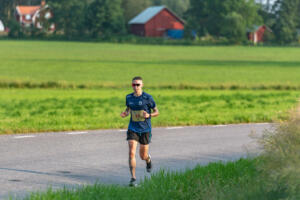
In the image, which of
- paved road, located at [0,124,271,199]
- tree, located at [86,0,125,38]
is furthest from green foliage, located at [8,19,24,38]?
paved road, located at [0,124,271,199]

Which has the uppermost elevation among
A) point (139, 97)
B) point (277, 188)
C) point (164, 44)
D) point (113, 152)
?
point (139, 97)

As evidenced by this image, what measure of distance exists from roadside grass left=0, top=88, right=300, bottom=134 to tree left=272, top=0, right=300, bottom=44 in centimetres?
9184

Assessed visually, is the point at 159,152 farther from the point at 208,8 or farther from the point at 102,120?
the point at 208,8

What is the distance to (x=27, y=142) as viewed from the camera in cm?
1274

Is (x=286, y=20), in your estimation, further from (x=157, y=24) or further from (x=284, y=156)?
(x=284, y=156)

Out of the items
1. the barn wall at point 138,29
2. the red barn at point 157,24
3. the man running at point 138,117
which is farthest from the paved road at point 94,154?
the red barn at point 157,24

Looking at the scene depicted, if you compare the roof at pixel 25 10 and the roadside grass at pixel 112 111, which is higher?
the roadside grass at pixel 112 111

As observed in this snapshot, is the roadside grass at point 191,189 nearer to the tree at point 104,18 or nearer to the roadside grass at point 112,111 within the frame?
the roadside grass at point 112,111

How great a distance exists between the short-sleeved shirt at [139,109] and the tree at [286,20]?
109m

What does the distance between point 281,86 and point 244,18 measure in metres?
Result: 90.9

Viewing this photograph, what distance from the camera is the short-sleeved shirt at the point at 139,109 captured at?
9039 mm

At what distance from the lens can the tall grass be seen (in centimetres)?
616

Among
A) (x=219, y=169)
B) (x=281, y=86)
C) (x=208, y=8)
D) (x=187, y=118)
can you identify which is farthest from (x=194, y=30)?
(x=219, y=169)

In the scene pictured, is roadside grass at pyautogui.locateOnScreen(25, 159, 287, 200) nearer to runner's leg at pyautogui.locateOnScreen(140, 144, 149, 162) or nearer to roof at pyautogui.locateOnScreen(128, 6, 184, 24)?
runner's leg at pyautogui.locateOnScreen(140, 144, 149, 162)
